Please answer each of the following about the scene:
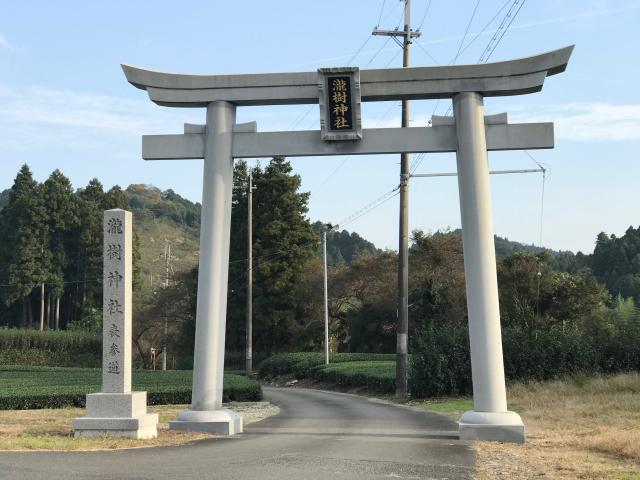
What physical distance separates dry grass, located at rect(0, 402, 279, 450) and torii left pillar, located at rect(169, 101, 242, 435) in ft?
1.28

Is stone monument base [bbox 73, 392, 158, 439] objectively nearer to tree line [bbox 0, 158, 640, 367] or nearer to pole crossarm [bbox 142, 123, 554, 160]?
pole crossarm [bbox 142, 123, 554, 160]

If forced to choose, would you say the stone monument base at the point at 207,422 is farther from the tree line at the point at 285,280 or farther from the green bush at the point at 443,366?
the tree line at the point at 285,280

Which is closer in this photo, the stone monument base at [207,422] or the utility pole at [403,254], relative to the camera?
the stone monument base at [207,422]

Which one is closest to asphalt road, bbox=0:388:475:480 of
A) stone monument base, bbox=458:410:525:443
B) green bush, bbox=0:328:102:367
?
stone monument base, bbox=458:410:525:443

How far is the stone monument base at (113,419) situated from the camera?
1154 cm

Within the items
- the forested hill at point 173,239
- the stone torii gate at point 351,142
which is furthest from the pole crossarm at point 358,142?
the forested hill at point 173,239

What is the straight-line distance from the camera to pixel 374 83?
509 inches

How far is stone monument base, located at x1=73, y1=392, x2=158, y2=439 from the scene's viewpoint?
11.5 m

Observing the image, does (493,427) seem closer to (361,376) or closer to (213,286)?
(213,286)

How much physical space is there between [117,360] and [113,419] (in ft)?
3.10

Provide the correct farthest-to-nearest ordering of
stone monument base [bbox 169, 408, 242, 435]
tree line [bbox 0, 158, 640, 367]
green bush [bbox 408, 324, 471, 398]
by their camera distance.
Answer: tree line [bbox 0, 158, 640, 367] → green bush [bbox 408, 324, 471, 398] → stone monument base [bbox 169, 408, 242, 435]

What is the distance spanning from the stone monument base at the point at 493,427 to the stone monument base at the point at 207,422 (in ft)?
12.6

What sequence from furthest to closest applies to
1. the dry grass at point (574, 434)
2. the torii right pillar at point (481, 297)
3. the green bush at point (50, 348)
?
1. the green bush at point (50, 348)
2. the torii right pillar at point (481, 297)
3. the dry grass at point (574, 434)

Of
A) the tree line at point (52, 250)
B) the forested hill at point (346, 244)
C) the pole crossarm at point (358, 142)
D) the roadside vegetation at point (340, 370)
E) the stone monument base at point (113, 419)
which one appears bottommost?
the stone monument base at point (113, 419)
